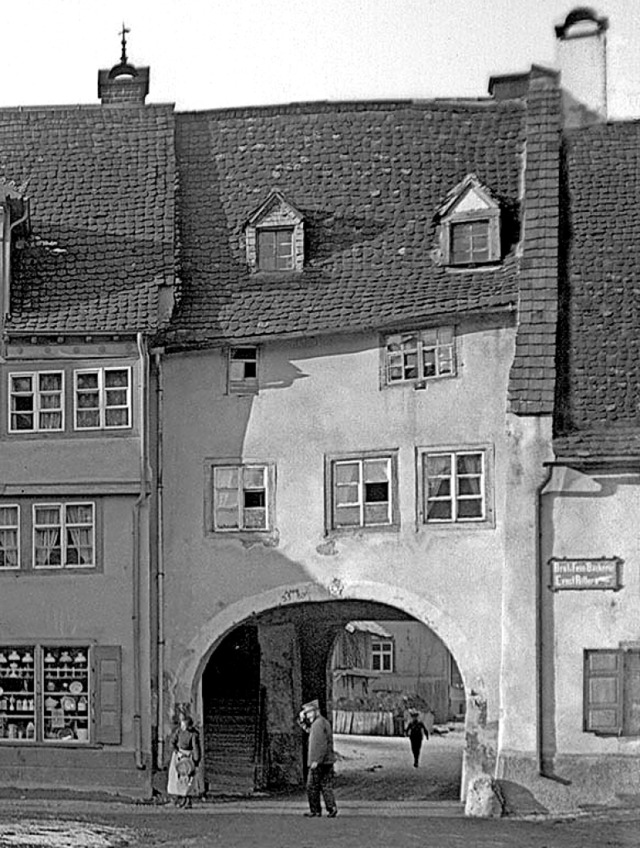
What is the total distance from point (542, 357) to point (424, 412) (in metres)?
1.94

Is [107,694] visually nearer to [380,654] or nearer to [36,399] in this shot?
[36,399]

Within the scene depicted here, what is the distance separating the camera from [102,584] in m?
24.4

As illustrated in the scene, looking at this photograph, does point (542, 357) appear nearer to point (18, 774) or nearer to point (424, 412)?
point (424, 412)

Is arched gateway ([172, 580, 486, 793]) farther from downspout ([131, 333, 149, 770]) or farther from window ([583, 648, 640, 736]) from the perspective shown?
window ([583, 648, 640, 736])

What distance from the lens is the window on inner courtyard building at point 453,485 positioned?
2352cm

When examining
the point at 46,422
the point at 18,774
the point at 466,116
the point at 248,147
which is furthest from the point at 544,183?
the point at 18,774

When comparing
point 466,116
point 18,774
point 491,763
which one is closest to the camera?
point 491,763

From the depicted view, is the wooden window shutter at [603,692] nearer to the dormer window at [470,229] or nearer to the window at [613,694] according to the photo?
the window at [613,694]

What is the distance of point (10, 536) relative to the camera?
976 inches

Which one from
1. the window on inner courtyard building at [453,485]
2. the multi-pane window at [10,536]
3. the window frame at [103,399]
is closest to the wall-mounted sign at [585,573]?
the window on inner courtyard building at [453,485]

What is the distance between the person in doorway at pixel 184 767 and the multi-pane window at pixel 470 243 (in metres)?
7.59

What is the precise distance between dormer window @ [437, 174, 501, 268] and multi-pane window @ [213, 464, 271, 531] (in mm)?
4090

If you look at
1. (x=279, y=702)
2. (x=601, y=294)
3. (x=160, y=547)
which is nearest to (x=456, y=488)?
(x=601, y=294)

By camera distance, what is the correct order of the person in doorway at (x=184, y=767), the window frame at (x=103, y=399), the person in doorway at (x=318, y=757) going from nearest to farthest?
the person in doorway at (x=318, y=757), the person in doorway at (x=184, y=767), the window frame at (x=103, y=399)
